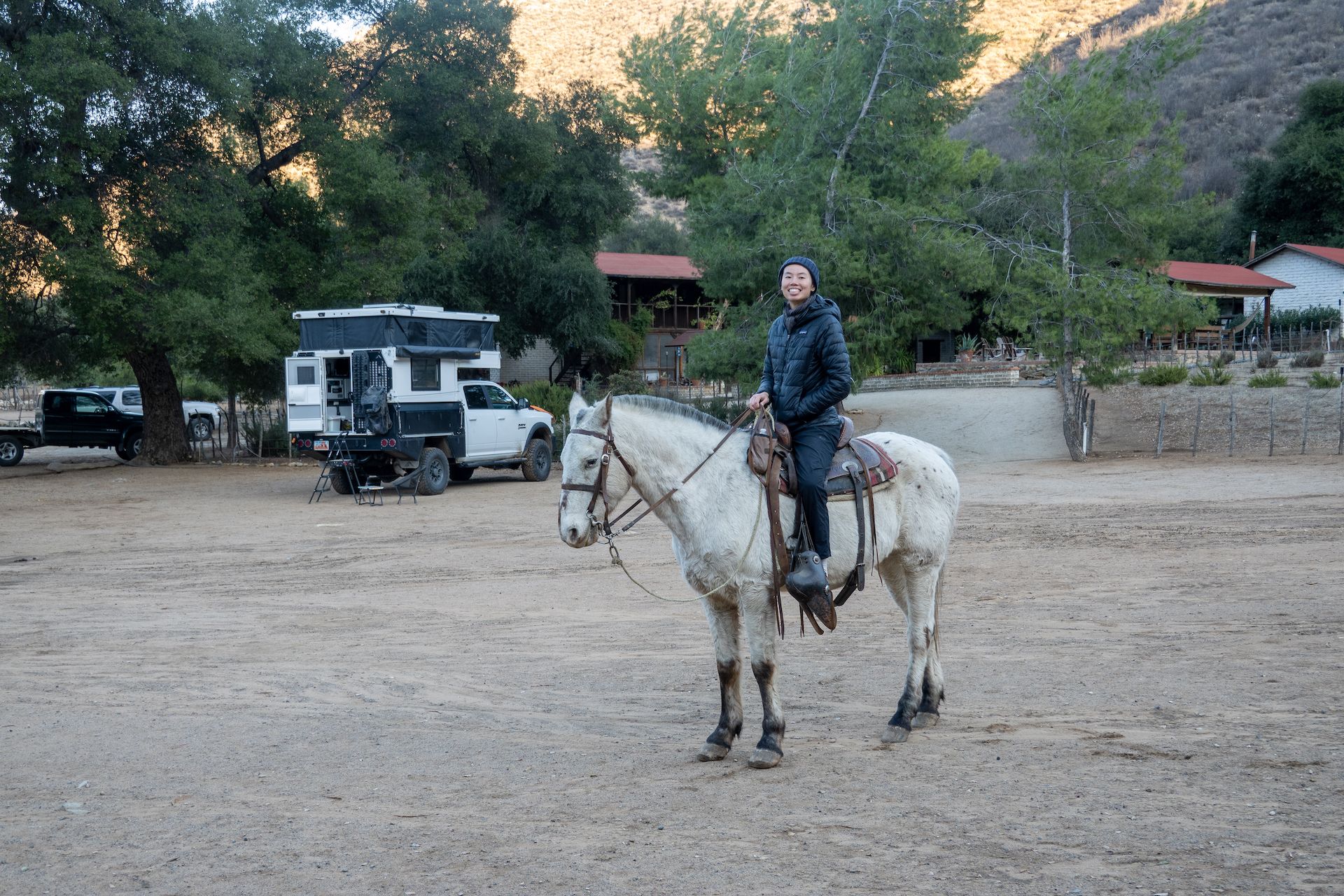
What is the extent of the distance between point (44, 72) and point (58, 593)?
12987mm

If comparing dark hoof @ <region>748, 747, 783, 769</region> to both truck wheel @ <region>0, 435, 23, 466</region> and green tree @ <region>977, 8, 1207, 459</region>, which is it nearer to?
green tree @ <region>977, 8, 1207, 459</region>

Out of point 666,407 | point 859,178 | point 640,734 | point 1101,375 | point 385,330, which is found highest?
point 859,178

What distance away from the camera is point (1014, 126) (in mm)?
26000

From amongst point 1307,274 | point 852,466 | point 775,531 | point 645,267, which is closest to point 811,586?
point 775,531

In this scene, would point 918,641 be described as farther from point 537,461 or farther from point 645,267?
point 645,267

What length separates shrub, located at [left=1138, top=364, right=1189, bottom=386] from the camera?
3234cm

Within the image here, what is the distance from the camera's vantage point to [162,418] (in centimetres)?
2600

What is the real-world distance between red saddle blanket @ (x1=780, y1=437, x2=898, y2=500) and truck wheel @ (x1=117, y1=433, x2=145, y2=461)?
26.3 m

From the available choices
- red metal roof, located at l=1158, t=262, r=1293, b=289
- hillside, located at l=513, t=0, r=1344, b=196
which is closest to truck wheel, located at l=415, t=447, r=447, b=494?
red metal roof, located at l=1158, t=262, r=1293, b=289

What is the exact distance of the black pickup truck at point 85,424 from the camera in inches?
1094

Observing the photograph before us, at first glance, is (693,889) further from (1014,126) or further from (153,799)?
(1014,126)

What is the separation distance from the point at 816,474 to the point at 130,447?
26824 mm

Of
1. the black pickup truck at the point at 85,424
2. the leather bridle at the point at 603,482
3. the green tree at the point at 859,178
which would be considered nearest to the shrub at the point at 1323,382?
the green tree at the point at 859,178

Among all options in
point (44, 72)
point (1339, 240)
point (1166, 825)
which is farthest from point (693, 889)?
point (1339, 240)
